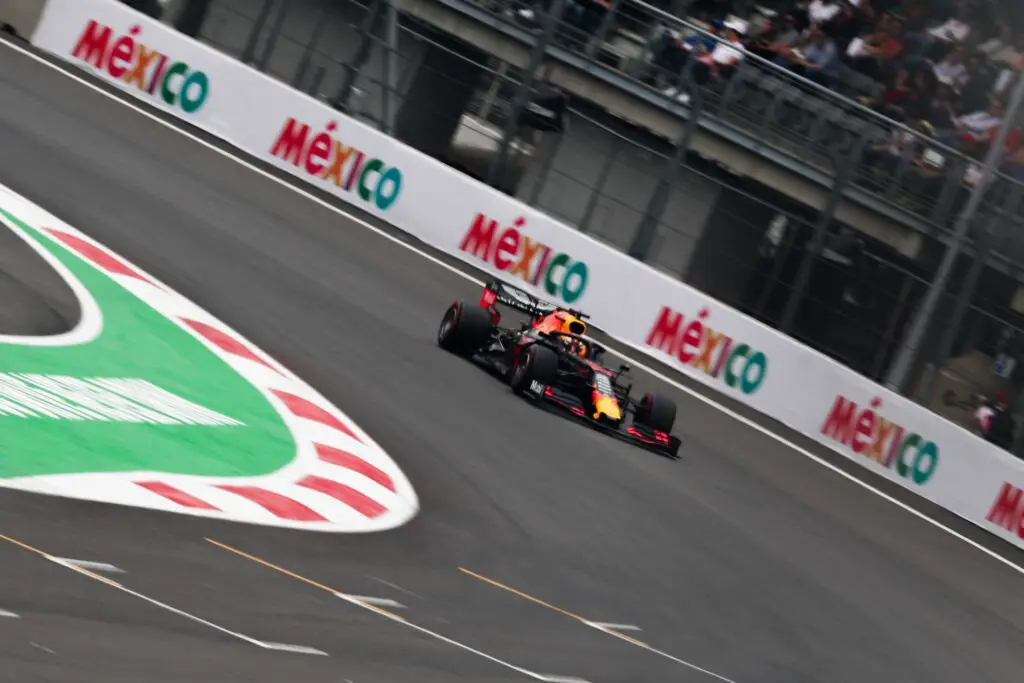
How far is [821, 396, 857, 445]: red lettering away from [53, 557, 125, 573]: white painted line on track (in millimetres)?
11953

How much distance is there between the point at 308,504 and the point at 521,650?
5.06 ft

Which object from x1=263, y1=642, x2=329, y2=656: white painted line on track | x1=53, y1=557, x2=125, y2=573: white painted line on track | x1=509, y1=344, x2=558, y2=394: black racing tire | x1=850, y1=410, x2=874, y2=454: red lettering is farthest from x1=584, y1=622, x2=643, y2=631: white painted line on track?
x1=850, y1=410, x2=874, y2=454: red lettering

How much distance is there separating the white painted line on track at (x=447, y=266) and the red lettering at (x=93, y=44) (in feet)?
1.12

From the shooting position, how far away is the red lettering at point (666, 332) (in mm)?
17922

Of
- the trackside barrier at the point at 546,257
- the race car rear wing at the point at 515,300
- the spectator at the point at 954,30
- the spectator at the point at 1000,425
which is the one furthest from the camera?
the spectator at the point at 954,30

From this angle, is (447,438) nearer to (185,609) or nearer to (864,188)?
(185,609)

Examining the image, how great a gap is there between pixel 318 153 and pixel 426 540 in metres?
11.4

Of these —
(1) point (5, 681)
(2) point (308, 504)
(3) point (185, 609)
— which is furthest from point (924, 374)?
(1) point (5, 681)

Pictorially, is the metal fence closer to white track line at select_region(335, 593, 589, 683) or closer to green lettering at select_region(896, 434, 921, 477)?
green lettering at select_region(896, 434, 921, 477)

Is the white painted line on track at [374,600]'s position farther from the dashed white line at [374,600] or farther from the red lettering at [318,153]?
the red lettering at [318,153]

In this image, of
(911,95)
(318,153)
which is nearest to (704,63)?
(911,95)

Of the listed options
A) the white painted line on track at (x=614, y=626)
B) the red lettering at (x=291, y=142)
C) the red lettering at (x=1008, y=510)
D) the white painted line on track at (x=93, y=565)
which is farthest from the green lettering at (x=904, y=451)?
the white painted line on track at (x=93, y=565)

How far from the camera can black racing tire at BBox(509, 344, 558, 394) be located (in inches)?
512

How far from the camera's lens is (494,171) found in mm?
19328
